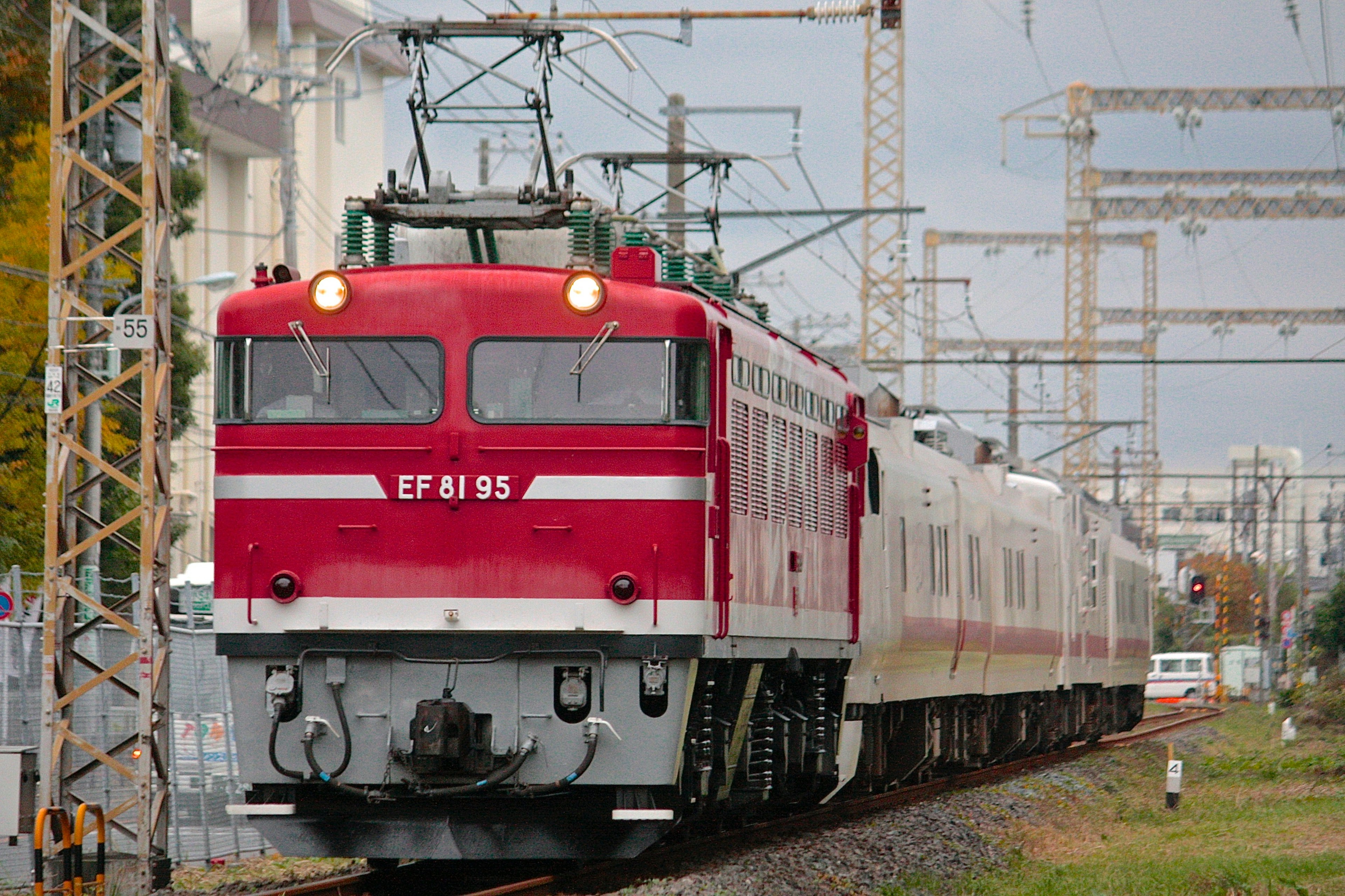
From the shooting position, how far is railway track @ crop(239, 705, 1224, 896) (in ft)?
40.2

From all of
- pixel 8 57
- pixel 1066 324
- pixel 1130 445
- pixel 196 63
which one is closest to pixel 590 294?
pixel 8 57

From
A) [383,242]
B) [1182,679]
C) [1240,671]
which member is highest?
[383,242]

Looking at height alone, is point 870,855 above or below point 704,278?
below

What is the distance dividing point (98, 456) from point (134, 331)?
2.99 feet

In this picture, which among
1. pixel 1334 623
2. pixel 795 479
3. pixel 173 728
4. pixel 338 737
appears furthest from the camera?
pixel 1334 623

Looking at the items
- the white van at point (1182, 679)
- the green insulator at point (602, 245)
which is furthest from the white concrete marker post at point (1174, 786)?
the white van at point (1182, 679)

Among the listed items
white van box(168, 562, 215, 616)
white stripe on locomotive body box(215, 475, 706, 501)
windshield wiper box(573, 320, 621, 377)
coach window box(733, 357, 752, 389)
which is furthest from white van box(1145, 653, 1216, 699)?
windshield wiper box(573, 320, 621, 377)

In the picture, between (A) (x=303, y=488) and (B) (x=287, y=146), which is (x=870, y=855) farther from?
(B) (x=287, y=146)

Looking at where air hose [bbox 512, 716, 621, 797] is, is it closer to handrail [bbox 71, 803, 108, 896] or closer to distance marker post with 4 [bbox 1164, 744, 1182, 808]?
handrail [bbox 71, 803, 108, 896]

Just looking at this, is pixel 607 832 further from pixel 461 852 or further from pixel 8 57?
pixel 8 57

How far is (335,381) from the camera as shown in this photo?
1200 centimetres

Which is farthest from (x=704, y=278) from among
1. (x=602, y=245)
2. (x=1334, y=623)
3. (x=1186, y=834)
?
(x=1334, y=623)

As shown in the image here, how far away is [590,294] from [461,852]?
3.24 metres

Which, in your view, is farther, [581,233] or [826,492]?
[826,492]
